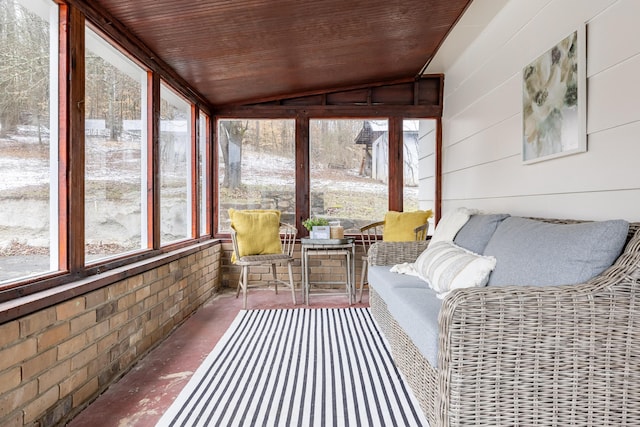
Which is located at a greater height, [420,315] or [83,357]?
[420,315]

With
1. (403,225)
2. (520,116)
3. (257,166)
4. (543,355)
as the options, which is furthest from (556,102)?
(257,166)

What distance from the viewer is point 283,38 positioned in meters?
3.08

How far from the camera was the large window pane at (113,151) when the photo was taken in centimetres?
230

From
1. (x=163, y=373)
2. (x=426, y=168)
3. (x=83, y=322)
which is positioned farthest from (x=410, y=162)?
(x=83, y=322)

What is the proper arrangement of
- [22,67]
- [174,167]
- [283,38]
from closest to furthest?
1. [22,67]
2. [283,38]
3. [174,167]

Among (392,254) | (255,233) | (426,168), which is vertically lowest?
(392,254)

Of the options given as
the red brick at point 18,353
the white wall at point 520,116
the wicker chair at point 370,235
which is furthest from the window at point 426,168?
the red brick at point 18,353

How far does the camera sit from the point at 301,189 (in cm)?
479

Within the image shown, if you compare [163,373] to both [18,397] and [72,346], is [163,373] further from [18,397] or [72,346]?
[18,397]

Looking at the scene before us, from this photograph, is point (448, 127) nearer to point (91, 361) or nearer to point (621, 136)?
point (621, 136)

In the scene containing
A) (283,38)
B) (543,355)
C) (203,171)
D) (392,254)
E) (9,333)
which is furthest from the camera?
(203,171)

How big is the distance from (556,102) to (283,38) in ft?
6.22

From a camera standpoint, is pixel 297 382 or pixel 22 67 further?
pixel 297 382

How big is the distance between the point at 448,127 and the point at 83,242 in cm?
371
